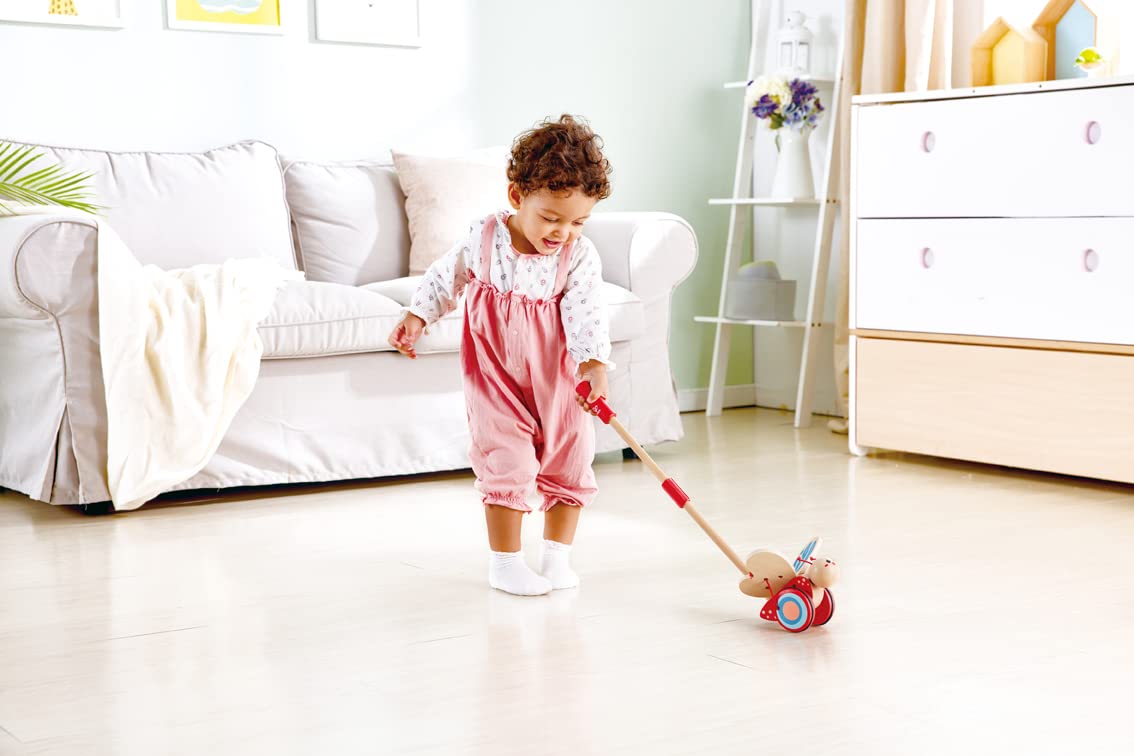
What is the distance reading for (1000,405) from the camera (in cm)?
304

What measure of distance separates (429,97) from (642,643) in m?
2.43

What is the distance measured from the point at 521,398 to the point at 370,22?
1.98 meters

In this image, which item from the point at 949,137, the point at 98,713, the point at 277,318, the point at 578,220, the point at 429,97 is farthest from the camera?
the point at 429,97

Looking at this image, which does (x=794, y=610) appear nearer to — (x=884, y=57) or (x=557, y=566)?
(x=557, y=566)

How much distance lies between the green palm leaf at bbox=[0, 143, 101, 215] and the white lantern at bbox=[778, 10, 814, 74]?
6.75ft

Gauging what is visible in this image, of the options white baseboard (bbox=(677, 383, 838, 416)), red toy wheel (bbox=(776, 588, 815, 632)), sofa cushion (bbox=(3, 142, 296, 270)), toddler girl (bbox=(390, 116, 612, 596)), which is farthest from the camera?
white baseboard (bbox=(677, 383, 838, 416))

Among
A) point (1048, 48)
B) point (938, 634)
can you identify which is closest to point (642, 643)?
point (938, 634)

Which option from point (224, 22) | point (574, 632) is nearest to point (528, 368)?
point (574, 632)

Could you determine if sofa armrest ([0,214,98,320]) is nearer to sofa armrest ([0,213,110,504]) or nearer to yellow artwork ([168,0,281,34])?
sofa armrest ([0,213,110,504])

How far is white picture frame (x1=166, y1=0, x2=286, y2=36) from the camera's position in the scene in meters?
3.41

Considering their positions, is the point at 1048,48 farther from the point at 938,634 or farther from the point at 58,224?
the point at 58,224

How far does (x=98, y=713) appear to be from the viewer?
4.96ft

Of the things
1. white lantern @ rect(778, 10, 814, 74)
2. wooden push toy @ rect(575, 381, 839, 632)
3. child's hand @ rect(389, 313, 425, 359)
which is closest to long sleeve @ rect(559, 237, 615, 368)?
child's hand @ rect(389, 313, 425, 359)

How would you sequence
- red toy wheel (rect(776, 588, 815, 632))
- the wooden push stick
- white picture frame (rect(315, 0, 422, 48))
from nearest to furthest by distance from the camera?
1. red toy wheel (rect(776, 588, 815, 632))
2. the wooden push stick
3. white picture frame (rect(315, 0, 422, 48))
